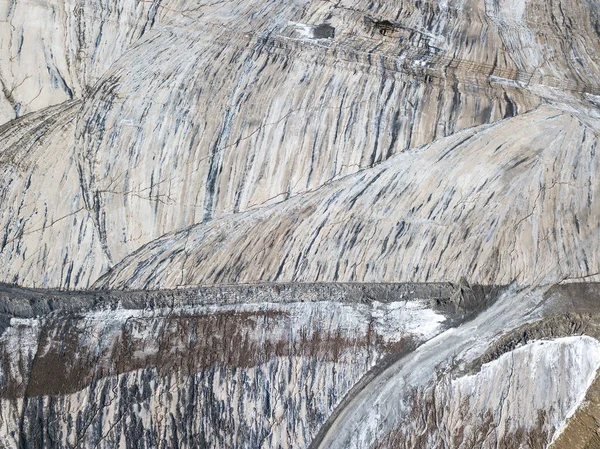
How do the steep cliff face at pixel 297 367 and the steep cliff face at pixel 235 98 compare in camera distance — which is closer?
the steep cliff face at pixel 297 367

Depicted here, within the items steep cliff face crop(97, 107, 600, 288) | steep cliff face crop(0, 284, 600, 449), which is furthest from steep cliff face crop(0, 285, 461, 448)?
steep cliff face crop(97, 107, 600, 288)

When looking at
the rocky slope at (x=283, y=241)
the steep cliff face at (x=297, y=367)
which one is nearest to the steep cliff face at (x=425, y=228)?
the rocky slope at (x=283, y=241)

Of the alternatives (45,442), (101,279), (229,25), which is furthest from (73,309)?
(229,25)

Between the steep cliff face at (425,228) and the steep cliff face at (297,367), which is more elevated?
the steep cliff face at (425,228)

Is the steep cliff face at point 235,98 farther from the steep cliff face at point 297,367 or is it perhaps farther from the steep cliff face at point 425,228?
the steep cliff face at point 297,367

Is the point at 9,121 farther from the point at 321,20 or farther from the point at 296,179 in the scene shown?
A: the point at 321,20

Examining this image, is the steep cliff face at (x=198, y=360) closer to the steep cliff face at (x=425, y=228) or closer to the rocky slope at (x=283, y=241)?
the rocky slope at (x=283, y=241)

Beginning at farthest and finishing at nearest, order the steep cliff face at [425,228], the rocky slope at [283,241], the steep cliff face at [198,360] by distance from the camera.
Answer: the steep cliff face at [425,228] → the rocky slope at [283,241] → the steep cliff face at [198,360]

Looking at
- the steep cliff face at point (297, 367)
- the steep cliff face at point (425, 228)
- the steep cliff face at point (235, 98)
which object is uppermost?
the steep cliff face at point (235, 98)

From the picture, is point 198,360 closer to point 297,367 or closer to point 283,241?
point 297,367

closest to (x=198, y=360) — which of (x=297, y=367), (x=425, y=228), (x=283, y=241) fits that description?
(x=297, y=367)

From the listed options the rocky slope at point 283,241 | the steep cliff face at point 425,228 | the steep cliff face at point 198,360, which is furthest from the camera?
the steep cliff face at point 425,228

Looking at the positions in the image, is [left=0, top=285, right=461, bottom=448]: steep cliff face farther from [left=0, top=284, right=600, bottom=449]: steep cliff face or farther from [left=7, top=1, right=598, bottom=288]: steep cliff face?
[left=7, top=1, right=598, bottom=288]: steep cliff face

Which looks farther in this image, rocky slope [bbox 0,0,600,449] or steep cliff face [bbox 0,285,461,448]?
rocky slope [bbox 0,0,600,449]
